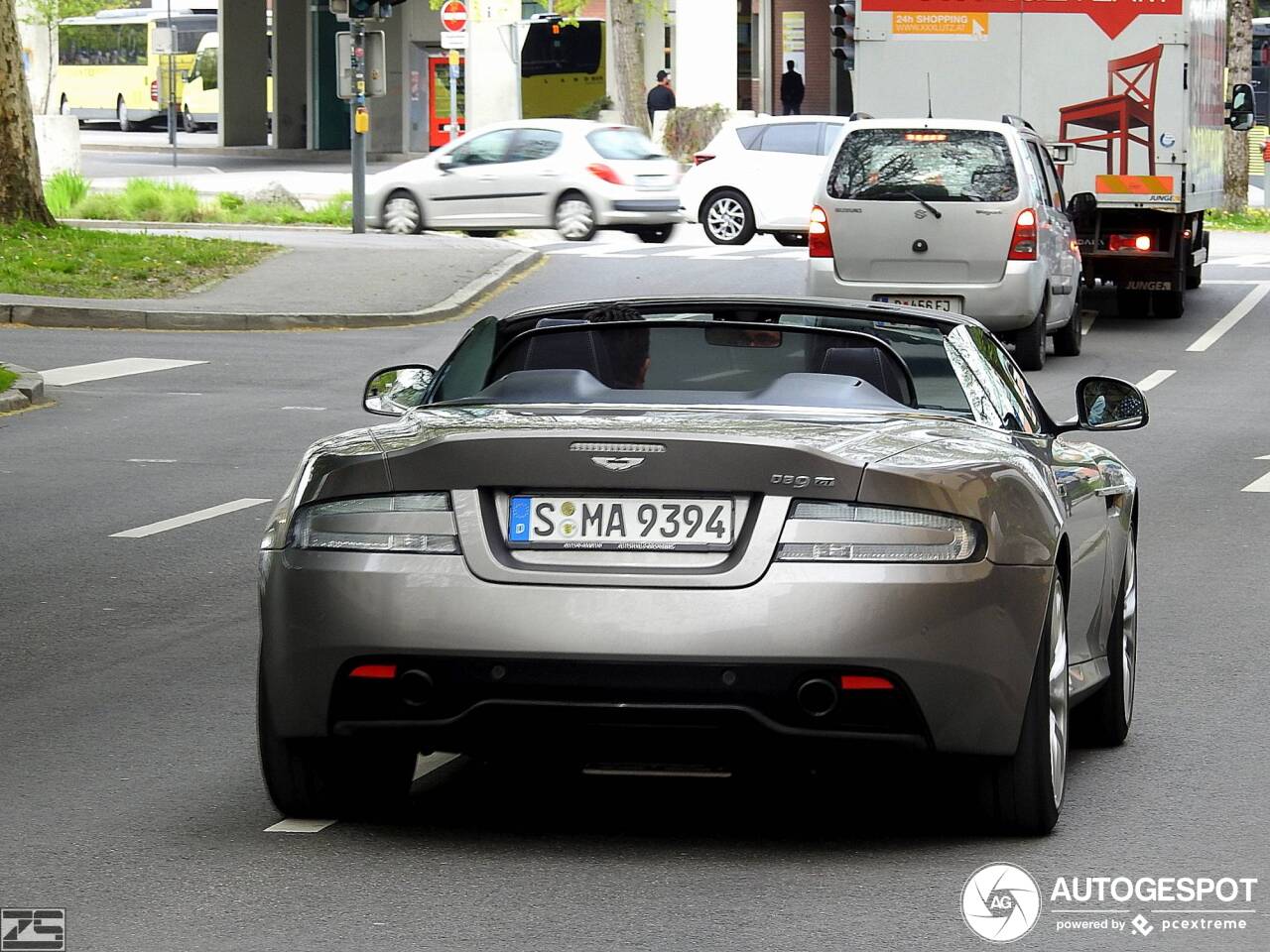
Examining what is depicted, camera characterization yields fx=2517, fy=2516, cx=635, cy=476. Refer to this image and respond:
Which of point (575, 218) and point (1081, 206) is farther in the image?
point (575, 218)

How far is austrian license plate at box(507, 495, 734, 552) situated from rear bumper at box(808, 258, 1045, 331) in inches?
559

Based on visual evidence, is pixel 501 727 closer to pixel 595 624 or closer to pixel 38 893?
pixel 595 624

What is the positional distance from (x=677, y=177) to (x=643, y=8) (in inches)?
1238

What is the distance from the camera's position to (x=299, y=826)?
5867 mm

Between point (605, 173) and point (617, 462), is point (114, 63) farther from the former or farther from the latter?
point (617, 462)

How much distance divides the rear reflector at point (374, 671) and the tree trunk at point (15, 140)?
75.6 ft

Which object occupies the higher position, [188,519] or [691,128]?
[691,128]

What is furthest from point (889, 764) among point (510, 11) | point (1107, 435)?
point (510, 11)

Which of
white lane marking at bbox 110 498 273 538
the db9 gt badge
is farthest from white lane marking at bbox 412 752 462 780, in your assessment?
white lane marking at bbox 110 498 273 538

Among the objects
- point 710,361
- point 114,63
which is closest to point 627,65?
point 114,63

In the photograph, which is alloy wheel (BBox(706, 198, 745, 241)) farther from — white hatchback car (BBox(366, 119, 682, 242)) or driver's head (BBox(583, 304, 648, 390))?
A: driver's head (BBox(583, 304, 648, 390))

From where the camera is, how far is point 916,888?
209 inches

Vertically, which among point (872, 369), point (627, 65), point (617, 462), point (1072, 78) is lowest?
point (617, 462)

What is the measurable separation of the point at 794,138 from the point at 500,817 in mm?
26596
